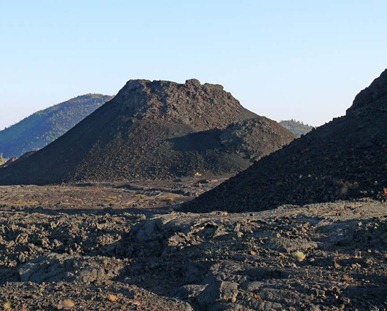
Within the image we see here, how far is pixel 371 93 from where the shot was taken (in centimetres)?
3400

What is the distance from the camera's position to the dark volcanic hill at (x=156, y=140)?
6481 cm

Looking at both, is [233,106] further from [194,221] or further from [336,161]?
[194,221]

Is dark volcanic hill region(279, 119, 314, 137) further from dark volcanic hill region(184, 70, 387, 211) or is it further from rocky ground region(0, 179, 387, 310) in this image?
rocky ground region(0, 179, 387, 310)

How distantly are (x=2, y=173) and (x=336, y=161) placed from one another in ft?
173

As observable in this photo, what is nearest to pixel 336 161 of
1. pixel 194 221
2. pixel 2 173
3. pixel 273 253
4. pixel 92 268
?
pixel 194 221

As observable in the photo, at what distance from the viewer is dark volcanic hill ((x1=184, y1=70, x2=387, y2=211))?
24.5 meters

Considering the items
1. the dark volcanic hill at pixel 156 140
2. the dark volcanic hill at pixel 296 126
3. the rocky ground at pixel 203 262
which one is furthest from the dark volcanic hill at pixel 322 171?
the dark volcanic hill at pixel 296 126

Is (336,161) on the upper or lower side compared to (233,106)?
lower

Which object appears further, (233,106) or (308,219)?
(233,106)

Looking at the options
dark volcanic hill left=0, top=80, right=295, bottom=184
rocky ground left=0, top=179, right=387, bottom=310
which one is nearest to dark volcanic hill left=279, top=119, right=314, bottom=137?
dark volcanic hill left=0, top=80, right=295, bottom=184

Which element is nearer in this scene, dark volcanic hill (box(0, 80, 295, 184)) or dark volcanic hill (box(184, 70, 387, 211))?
dark volcanic hill (box(184, 70, 387, 211))

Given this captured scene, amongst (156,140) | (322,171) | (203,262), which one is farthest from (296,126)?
(203,262)

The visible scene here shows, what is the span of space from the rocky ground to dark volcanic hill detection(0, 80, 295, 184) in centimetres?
4459

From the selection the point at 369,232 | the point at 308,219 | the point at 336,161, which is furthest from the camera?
the point at 336,161
